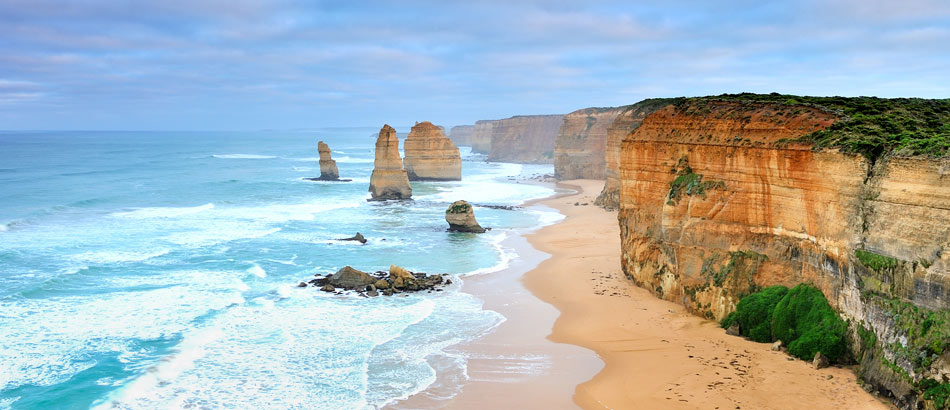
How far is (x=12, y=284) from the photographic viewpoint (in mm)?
30969

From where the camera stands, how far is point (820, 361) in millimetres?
18406

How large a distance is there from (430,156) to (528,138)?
2023 inches

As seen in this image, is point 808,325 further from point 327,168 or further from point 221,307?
point 327,168

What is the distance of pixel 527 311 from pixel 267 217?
3362 cm

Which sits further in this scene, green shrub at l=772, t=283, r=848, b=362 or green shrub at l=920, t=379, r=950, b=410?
green shrub at l=772, t=283, r=848, b=362

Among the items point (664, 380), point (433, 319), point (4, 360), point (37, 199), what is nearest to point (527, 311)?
point (433, 319)

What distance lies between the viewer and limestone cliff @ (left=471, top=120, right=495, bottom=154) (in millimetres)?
167000

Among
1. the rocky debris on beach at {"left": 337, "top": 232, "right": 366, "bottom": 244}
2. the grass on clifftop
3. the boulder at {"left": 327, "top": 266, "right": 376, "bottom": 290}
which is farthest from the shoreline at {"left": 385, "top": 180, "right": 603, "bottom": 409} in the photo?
the rocky debris on beach at {"left": 337, "top": 232, "right": 366, "bottom": 244}

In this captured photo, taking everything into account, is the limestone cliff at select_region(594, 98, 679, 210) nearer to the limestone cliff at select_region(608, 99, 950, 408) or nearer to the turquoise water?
the turquoise water

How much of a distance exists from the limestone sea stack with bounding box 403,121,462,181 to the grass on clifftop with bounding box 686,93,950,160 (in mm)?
63056

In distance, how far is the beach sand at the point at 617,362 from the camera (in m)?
17.4

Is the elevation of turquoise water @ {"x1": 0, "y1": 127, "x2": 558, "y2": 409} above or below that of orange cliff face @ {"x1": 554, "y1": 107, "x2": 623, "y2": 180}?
below

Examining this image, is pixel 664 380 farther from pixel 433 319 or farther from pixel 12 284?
pixel 12 284

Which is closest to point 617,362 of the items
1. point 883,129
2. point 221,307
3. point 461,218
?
point 883,129
